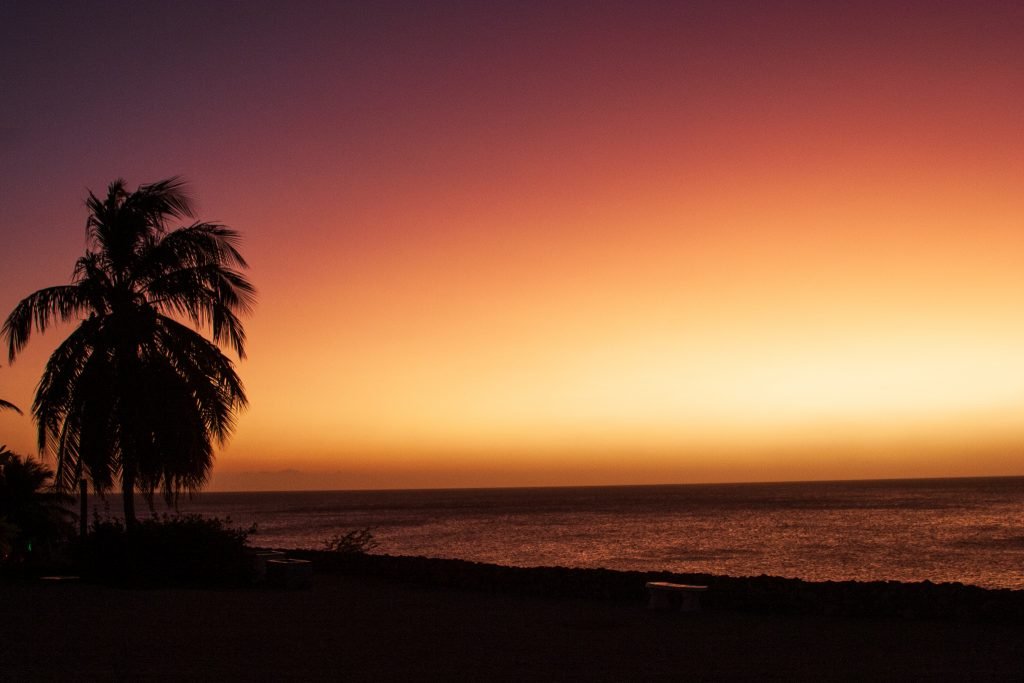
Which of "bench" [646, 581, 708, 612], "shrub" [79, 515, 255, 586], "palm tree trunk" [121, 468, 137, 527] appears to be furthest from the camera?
"palm tree trunk" [121, 468, 137, 527]

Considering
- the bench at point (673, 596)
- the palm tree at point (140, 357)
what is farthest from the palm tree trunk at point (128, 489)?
the bench at point (673, 596)

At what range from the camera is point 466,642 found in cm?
1136

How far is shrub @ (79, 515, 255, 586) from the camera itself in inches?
695

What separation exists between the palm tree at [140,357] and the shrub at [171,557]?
72 cm

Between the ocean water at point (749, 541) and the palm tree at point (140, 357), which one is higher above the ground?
the palm tree at point (140, 357)

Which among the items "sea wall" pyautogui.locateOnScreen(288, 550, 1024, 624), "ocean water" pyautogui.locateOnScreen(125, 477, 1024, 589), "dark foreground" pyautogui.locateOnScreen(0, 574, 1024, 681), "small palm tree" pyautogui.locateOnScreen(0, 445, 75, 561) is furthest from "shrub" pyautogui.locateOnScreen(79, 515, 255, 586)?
"ocean water" pyautogui.locateOnScreen(125, 477, 1024, 589)

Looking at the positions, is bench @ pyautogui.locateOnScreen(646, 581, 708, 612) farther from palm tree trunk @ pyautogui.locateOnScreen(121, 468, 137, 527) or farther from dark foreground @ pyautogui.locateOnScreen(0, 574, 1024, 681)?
palm tree trunk @ pyautogui.locateOnScreen(121, 468, 137, 527)

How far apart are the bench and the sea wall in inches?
17.1

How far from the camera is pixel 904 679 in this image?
30.0 ft

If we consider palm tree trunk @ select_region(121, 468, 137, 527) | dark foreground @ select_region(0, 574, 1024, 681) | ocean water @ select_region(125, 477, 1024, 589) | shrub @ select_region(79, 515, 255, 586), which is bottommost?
ocean water @ select_region(125, 477, 1024, 589)

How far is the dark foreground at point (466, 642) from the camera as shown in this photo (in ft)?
31.2

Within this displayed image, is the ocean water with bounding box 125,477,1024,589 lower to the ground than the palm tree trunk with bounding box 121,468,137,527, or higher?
lower

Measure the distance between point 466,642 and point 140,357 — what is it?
10.5 meters

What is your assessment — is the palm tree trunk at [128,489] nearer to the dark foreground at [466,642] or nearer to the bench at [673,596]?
the dark foreground at [466,642]
